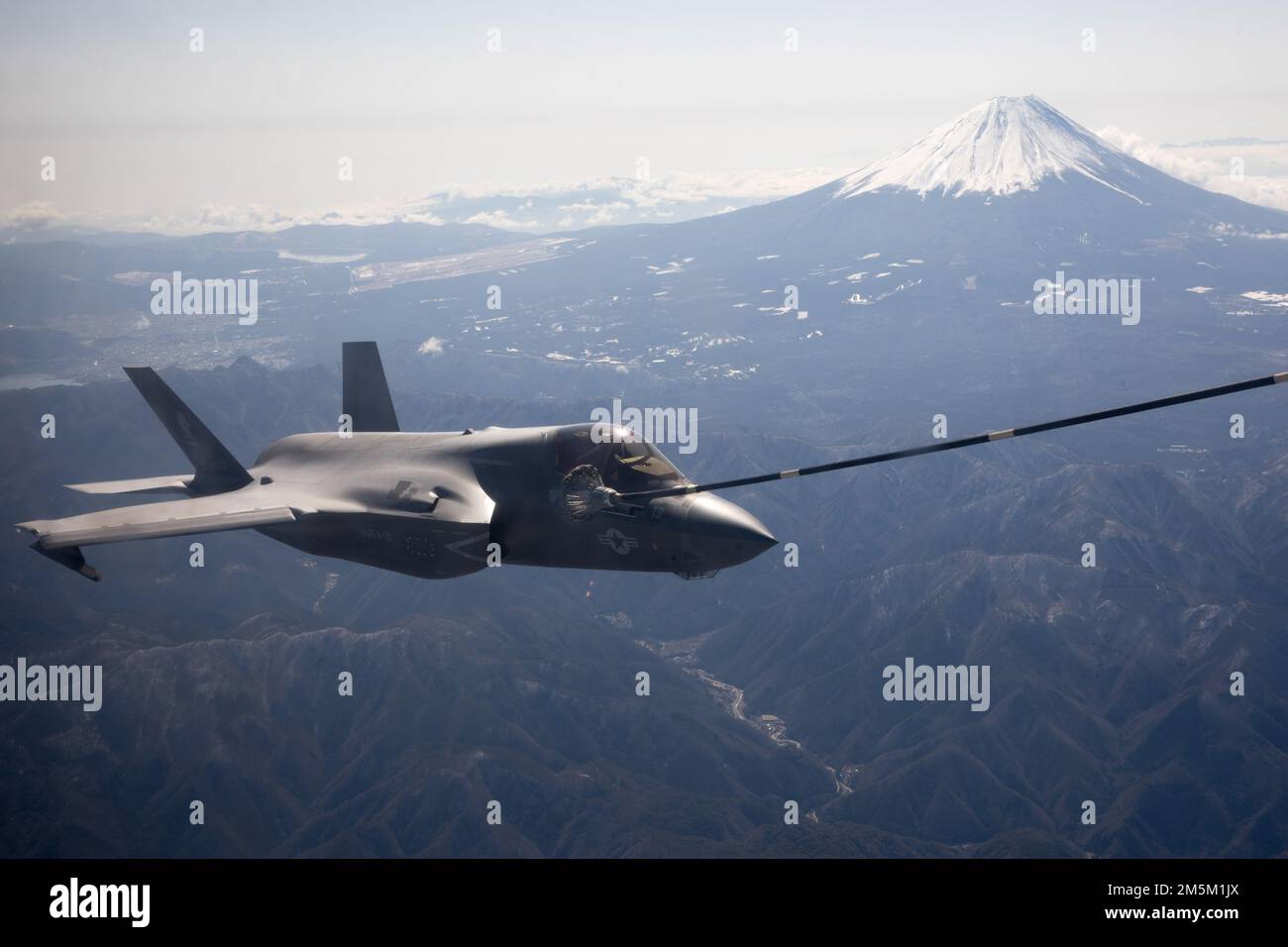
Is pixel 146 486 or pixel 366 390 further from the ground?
pixel 366 390

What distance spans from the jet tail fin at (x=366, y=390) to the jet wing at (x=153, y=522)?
23.3 ft

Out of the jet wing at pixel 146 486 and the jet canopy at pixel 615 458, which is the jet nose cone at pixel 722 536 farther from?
the jet wing at pixel 146 486

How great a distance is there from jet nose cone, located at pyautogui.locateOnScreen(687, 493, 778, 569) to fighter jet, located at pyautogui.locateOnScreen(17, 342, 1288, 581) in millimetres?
30

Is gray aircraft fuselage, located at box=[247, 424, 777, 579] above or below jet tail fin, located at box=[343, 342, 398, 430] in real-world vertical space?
below

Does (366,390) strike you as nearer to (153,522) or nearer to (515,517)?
(153,522)

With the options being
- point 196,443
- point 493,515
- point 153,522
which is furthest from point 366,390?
point 153,522

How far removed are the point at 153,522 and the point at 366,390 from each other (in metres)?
11.1

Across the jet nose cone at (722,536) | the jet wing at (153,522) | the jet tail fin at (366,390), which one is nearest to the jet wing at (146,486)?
the jet wing at (153,522)

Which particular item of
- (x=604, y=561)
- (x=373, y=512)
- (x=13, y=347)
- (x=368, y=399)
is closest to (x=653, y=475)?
(x=604, y=561)

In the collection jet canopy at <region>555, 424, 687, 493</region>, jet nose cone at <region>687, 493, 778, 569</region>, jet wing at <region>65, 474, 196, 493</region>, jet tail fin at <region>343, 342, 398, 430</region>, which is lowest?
jet nose cone at <region>687, 493, 778, 569</region>

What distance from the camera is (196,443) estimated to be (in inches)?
1468

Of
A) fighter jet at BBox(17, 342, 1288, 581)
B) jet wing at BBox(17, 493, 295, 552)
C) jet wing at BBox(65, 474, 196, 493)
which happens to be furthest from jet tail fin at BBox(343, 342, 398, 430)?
jet wing at BBox(17, 493, 295, 552)

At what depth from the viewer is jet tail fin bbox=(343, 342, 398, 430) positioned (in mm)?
38594

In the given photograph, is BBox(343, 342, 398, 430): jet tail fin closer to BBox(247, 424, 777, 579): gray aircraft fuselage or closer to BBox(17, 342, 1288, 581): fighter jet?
BBox(17, 342, 1288, 581): fighter jet
